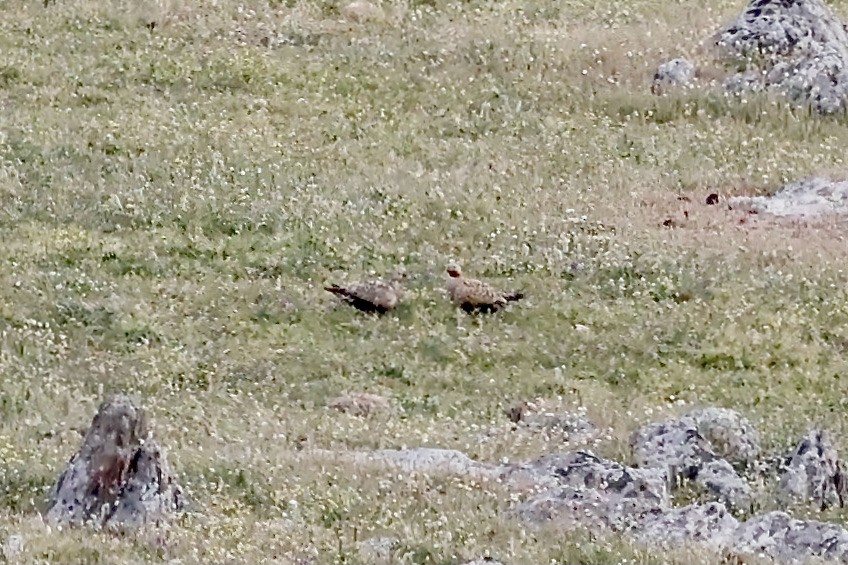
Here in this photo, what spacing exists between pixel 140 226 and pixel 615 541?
12.9 meters

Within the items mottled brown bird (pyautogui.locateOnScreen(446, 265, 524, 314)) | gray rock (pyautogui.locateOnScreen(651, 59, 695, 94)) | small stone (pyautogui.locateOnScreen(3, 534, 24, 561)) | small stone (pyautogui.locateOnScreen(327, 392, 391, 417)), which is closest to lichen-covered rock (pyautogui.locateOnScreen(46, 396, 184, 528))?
→ small stone (pyautogui.locateOnScreen(3, 534, 24, 561))

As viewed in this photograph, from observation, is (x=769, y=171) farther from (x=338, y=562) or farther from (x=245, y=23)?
(x=338, y=562)

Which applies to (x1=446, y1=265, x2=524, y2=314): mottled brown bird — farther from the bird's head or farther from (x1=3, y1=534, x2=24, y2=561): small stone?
(x1=3, y1=534, x2=24, y2=561): small stone

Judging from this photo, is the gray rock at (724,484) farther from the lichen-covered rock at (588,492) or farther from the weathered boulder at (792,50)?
the weathered boulder at (792,50)

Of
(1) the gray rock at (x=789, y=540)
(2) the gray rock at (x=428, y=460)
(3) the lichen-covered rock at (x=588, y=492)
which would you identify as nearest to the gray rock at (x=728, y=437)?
(3) the lichen-covered rock at (x=588, y=492)

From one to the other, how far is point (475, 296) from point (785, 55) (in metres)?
12.3

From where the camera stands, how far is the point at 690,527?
1105cm

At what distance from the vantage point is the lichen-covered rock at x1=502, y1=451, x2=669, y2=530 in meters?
11.3

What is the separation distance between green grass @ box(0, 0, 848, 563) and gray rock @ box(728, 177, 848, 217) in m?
0.54

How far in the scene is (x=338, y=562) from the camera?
9625 millimetres

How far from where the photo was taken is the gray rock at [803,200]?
77.3 ft

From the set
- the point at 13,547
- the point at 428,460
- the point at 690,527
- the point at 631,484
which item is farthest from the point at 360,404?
the point at 13,547

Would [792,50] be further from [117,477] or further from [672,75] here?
[117,477]

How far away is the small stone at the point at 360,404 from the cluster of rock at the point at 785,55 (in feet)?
44.8
